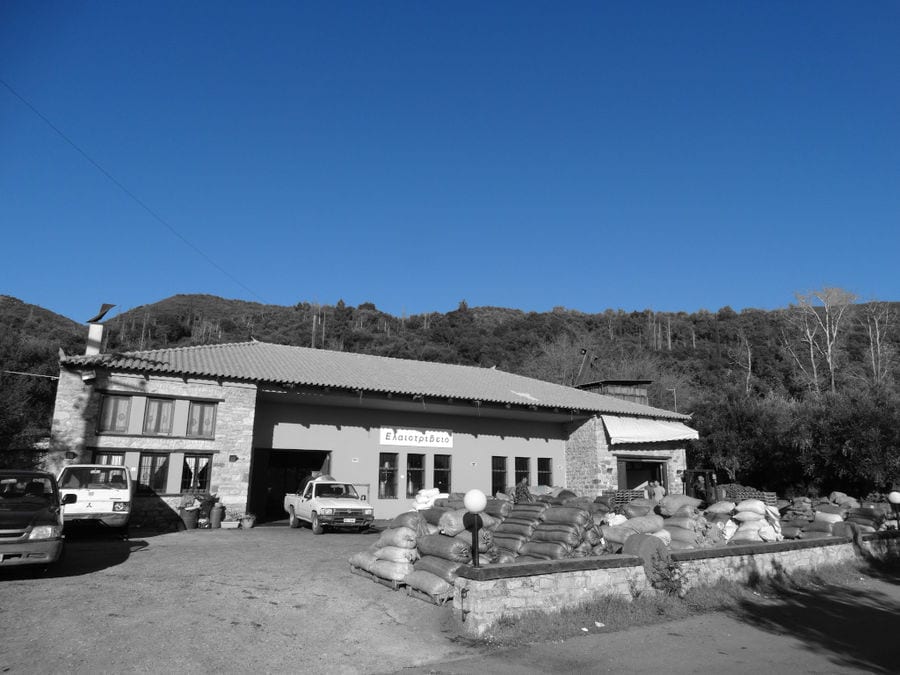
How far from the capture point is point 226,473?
17719mm

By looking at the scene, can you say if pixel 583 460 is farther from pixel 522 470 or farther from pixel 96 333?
pixel 96 333

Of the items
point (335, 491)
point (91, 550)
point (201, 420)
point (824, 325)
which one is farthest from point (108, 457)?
point (824, 325)

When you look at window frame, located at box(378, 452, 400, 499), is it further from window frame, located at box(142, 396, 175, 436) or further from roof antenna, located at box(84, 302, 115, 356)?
roof antenna, located at box(84, 302, 115, 356)

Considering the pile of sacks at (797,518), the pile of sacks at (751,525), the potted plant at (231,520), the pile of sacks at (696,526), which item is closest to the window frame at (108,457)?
the potted plant at (231,520)

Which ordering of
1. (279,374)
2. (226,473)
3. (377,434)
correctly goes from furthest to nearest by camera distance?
(377,434) → (279,374) → (226,473)

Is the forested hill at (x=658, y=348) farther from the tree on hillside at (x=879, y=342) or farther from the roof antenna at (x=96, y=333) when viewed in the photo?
the roof antenna at (x=96, y=333)

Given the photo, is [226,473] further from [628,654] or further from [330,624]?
[628,654]

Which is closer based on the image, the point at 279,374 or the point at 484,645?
the point at 484,645

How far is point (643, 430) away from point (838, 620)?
635 inches

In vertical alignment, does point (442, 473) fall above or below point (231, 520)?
above

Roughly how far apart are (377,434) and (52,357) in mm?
29271

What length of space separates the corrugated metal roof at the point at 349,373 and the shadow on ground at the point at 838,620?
12.4m

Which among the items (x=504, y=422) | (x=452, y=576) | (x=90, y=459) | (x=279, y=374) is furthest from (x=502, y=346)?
(x=452, y=576)

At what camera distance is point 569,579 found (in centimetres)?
823
